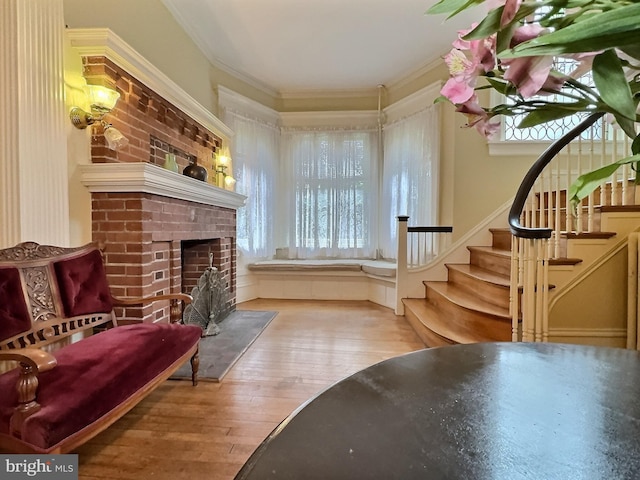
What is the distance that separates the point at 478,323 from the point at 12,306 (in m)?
2.81

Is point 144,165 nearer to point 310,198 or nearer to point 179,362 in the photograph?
point 179,362

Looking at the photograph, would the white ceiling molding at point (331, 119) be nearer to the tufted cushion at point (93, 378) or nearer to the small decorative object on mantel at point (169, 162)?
the small decorative object on mantel at point (169, 162)

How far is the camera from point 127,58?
230cm

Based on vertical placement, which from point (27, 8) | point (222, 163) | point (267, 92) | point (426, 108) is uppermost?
point (267, 92)

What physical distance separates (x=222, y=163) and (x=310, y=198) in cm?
148

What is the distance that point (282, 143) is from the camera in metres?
5.00

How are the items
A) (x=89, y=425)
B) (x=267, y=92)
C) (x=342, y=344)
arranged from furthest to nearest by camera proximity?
(x=267, y=92) → (x=342, y=344) → (x=89, y=425)

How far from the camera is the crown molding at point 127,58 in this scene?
206 centimetres

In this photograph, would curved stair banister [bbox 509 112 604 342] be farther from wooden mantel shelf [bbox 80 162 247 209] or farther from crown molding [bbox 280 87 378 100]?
crown molding [bbox 280 87 378 100]

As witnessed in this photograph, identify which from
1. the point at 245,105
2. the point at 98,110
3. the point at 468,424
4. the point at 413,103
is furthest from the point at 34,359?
the point at 413,103

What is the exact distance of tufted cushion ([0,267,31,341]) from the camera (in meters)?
1.50

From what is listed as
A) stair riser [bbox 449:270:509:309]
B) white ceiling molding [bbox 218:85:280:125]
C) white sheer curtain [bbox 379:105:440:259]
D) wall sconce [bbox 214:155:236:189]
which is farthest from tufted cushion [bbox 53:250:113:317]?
white sheer curtain [bbox 379:105:440:259]

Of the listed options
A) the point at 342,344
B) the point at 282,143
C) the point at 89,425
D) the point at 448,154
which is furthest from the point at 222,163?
the point at 89,425

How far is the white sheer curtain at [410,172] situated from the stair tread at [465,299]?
0.99 meters
